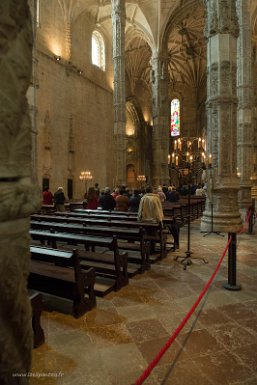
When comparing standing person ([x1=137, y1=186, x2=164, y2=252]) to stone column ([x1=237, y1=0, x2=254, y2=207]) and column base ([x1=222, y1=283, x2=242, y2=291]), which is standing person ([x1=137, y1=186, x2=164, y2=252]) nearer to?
column base ([x1=222, y1=283, x2=242, y2=291])

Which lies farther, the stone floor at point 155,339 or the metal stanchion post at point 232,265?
the metal stanchion post at point 232,265

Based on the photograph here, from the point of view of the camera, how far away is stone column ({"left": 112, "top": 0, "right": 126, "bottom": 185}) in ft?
56.9

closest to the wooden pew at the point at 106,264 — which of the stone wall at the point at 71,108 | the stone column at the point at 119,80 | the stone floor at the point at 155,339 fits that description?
the stone floor at the point at 155,339

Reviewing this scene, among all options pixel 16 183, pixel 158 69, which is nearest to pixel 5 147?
pixel 16 183

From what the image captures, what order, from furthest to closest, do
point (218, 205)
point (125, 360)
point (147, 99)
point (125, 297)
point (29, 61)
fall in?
point (147, 99) < point (218, 205) < point (125, 297) < point (125, 360) < point (29, 61)

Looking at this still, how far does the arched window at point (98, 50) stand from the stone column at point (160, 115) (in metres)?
4.74

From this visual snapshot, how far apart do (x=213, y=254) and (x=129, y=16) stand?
76.9 ft

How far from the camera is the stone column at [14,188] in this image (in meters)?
1.16

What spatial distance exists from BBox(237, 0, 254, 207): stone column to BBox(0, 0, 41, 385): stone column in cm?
1764

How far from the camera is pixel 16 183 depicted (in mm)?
1235

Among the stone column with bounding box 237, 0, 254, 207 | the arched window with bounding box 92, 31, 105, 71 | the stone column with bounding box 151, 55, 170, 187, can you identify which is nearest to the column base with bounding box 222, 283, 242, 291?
the stone column with bounding box 237, 0, 254, 207

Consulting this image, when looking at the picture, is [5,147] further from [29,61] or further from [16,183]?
[29,61]

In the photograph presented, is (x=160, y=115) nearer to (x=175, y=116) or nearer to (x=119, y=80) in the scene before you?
(x=119, y=80)

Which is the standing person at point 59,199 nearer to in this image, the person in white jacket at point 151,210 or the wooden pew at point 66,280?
the person in white jacket at point 151,210
